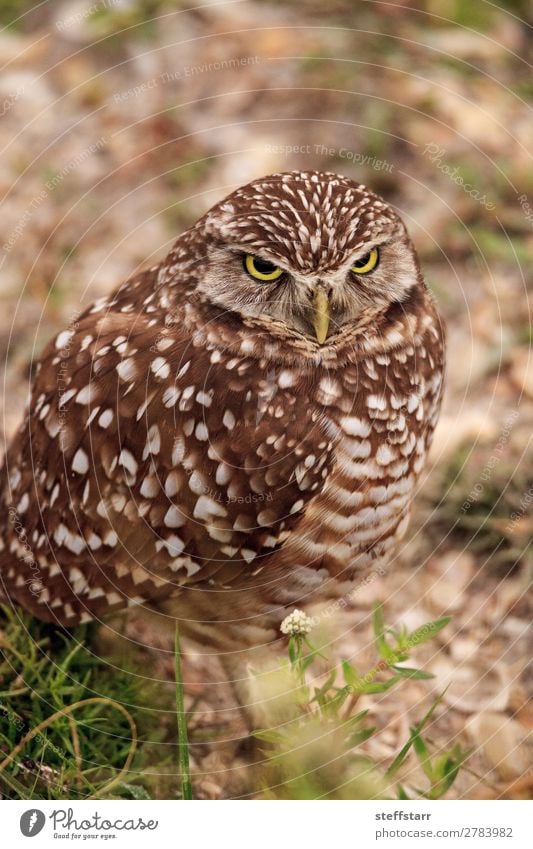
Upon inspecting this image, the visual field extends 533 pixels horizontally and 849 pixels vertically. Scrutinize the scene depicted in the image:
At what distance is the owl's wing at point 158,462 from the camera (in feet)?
5.20

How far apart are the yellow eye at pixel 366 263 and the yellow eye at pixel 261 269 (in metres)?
0.14

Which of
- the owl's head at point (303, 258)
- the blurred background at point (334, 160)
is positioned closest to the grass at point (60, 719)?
the blurred background at point (334, 160)

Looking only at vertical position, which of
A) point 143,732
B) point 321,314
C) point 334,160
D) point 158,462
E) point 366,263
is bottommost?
point 143,732

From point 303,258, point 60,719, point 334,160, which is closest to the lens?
point 303,258

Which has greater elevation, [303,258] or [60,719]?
[303,258]

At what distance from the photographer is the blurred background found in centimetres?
229

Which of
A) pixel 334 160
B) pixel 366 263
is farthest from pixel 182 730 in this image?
pixel 334 160

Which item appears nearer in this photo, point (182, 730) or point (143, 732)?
point (182, 730)

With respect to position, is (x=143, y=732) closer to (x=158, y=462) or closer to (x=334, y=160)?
(x=158, y=462)

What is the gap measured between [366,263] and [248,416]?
0.35 meters

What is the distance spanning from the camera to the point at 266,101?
3125 mm

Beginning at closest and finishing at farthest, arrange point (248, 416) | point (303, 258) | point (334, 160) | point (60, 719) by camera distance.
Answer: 1. point (303, 258)
2. point (248, 416)
3. point (60, 719)
4. point (334, 160)

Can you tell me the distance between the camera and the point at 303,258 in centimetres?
147

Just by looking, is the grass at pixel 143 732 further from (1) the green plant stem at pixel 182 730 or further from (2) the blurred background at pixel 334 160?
(2) the blurred background at pixel 334 160
